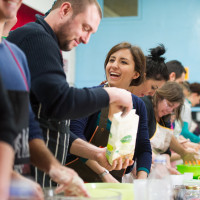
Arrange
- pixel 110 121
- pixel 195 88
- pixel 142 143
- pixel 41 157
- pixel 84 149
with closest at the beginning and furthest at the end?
pixel 41 157
pixel 84 149
pixel 110 121
pixel 142 143
pixel 195 88

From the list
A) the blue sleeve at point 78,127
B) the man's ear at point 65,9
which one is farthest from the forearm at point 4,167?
the blue sleeve at point 78,127

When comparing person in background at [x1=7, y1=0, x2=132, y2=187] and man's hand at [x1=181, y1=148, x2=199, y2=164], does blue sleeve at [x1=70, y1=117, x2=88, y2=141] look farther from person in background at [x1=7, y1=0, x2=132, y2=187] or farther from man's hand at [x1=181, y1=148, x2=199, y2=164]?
man's hand at [x1=181, y1=148, x2=199, y2=164]

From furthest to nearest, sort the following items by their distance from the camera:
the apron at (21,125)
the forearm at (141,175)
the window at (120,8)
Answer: the window at (120,8) → the forearm at (141,175) → the apron at (21,125)

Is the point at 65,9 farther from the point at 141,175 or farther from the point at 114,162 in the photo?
the point at 141,175

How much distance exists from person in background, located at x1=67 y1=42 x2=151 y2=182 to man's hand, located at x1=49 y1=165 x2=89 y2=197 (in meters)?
0.86

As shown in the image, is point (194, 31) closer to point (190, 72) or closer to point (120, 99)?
point (190, 72)

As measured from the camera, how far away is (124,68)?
2174 millimetres

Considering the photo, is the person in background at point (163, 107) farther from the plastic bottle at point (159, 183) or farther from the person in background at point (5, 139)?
the person in background at point (5, 139)

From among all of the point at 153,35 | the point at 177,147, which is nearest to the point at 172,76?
the point at 177,147

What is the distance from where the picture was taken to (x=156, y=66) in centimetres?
273

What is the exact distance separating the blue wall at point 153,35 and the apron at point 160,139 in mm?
3053

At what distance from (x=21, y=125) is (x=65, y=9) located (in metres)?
0.59

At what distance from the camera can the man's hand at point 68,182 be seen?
99 cm

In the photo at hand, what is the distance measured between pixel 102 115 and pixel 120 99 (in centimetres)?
77
